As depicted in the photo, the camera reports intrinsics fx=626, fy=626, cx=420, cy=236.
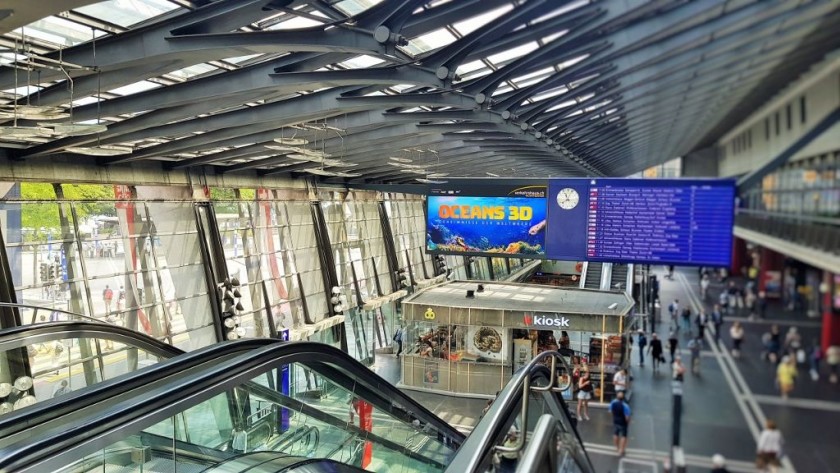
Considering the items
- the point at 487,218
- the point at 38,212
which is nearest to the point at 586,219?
the point at 487,218

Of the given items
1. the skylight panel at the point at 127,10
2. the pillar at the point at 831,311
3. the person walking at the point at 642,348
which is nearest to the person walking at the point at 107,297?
the skylight panel at the point at 127,10

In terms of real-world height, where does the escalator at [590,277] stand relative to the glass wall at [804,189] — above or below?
below

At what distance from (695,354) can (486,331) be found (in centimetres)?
1754

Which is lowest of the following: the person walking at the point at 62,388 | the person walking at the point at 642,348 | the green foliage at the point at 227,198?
the person walking at the point at 62,388

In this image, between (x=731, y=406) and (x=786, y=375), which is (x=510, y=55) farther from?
(x=786, y=375)

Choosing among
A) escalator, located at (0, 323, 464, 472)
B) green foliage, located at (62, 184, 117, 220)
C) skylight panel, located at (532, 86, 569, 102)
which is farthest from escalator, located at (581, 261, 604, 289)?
green foliage, located at (62, 184, 117, 220)

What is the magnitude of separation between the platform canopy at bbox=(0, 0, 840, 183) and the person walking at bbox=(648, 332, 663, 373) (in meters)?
0.72

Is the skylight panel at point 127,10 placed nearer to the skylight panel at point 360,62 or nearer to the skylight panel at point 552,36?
the skylight panel at point 360,62

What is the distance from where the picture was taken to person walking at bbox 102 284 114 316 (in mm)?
17781

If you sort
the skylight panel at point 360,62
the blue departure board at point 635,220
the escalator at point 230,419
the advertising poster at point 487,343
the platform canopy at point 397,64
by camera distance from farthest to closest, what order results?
the advertising poster at point 487,343 → the skylight panel at point 360,62 → the escalator at point 230,419 → the blue departure board at point 635,220 → the platform canopy at point 397,64

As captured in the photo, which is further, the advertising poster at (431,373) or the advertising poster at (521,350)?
the advertising poster at (431,373)

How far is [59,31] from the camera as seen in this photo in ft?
29.1

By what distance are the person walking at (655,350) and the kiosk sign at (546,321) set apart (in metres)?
15.9

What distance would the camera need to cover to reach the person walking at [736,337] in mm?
1799
